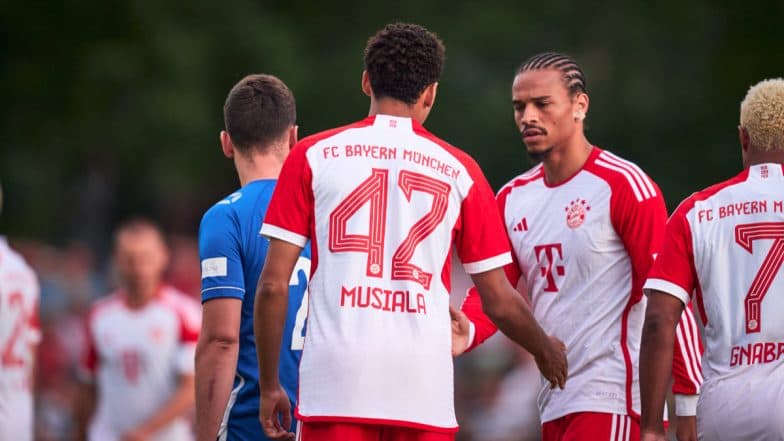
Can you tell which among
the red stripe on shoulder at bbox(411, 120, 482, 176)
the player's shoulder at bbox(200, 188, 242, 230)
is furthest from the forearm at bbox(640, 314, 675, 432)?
the player's shoulder at bbox(200, 188, 242, 230)

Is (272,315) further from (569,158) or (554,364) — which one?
(569,158)

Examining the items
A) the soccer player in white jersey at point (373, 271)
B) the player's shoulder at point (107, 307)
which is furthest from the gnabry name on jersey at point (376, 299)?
the player's shoulder at point (107, 307)

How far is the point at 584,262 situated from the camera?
7.29 m

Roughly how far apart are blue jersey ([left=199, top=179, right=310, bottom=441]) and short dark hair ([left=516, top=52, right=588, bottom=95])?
5.34 feet

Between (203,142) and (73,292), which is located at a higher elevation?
(203,142)

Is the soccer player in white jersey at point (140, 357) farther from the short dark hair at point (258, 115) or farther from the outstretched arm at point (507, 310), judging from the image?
the outstretched arm at point (507, 310)

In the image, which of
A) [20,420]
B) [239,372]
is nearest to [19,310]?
[20,420]

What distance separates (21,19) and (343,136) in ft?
53.0

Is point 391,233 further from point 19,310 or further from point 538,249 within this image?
point 19,310

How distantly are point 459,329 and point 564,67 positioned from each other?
4.80ft

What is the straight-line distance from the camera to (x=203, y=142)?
A: 21766 mm

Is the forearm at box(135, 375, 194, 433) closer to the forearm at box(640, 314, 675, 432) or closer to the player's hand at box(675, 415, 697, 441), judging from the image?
the player's hand at box(675, 415, 697, 441)

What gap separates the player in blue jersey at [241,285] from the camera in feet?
21.8

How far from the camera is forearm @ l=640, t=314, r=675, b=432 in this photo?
256 inches
